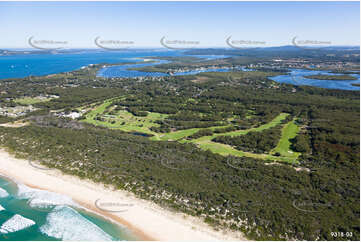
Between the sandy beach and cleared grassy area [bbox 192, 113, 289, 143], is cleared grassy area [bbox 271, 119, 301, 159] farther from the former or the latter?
the sandy beach

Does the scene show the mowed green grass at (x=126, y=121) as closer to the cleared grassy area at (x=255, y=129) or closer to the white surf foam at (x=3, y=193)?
the cleared grassy area at (x=255, y=129)

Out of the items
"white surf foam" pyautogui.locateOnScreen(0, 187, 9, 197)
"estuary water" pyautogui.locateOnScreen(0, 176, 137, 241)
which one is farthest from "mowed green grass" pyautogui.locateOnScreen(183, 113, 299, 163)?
"white surf foam" pyautogui.locateOnScreen(0, 187, 9, 197)

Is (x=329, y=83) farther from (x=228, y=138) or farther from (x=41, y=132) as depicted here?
(x=41, y=132)

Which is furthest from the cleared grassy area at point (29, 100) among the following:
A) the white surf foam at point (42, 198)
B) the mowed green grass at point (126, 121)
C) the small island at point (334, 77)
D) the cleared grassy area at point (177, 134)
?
the small island at point (334, 77)

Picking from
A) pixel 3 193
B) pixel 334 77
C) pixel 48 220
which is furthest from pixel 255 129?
pixel 334 77

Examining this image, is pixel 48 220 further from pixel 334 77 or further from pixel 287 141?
pixel 334 77

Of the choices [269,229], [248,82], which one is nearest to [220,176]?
[269,229]
